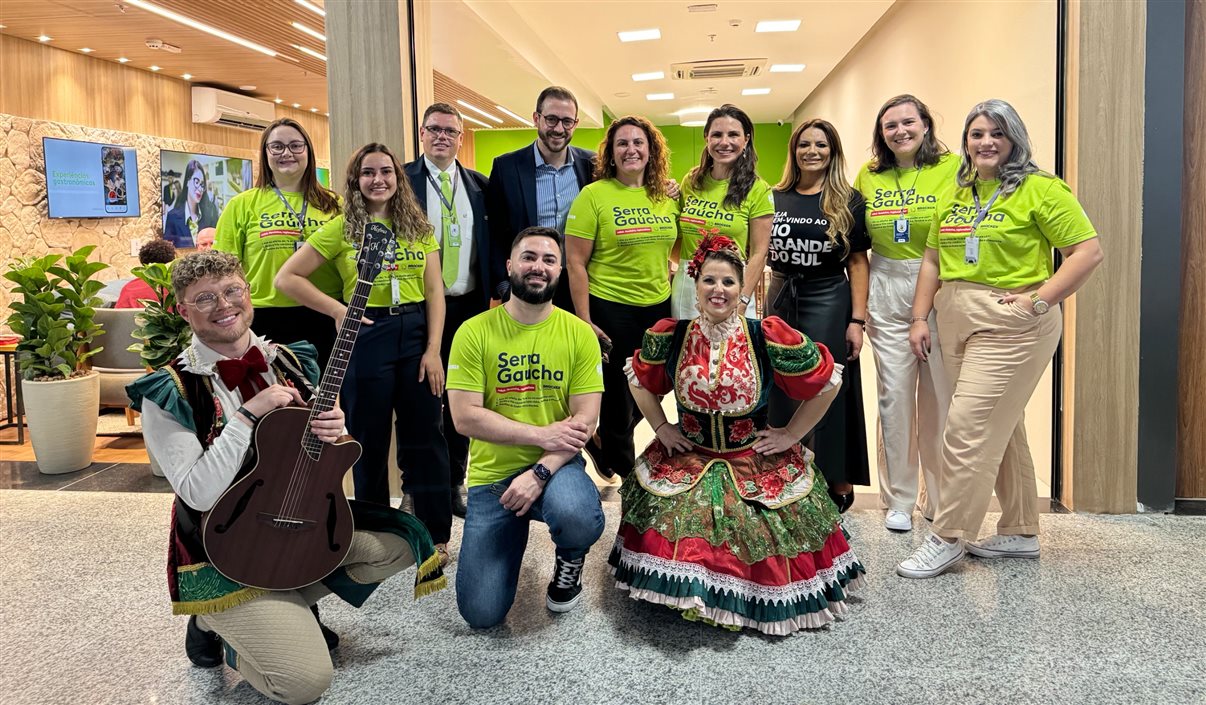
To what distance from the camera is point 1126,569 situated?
A: 9.45 feet

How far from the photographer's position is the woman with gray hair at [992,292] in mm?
2695

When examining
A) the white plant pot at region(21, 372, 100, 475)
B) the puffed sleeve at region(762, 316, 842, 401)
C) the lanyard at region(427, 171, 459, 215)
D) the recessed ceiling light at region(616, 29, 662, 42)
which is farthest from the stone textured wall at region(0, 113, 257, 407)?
the puffed sleeve at region(762, 316, 842, 401)

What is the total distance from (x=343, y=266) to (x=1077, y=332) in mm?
2860

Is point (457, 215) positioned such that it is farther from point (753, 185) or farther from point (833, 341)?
Result: point (833, 341)

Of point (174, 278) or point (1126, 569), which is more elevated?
point (174, 278)

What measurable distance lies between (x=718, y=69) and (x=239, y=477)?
8.61 m

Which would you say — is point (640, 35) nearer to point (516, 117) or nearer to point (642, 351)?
point (516, 117)

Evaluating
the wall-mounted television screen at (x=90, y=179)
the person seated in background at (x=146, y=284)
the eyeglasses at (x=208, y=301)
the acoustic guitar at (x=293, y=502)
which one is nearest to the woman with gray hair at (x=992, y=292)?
the acoustic guitar at (x=293, y=502)

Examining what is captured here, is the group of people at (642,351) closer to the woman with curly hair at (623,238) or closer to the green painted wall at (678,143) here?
the woman with curly hair at (623,238)

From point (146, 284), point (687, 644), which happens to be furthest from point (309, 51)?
point (687, 644)

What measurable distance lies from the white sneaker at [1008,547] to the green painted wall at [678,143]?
8.19ft

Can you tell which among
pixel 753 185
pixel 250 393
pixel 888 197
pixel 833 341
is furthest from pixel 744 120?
pixel 250 393

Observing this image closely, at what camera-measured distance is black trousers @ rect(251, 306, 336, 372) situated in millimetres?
3068

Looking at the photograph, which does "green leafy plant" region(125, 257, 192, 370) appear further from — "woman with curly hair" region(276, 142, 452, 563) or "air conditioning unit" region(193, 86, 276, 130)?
"air conditioning unit" region(193, 86, 276, 130)
